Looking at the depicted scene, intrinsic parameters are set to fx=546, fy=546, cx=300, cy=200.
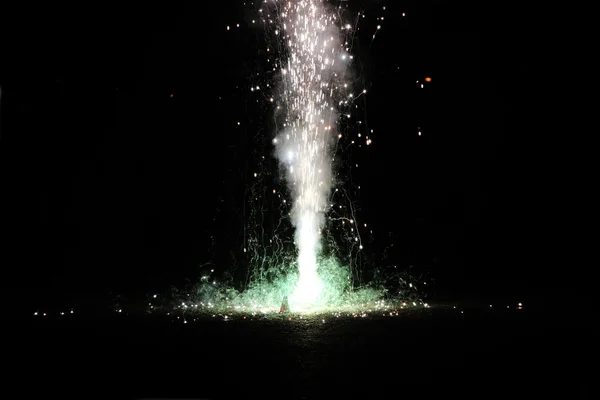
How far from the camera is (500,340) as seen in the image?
544cm

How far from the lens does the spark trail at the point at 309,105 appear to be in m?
8.99

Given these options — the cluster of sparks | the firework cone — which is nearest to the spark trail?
the cluster of sparks

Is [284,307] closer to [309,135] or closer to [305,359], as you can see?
[309,135]

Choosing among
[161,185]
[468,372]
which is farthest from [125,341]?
[161,185]

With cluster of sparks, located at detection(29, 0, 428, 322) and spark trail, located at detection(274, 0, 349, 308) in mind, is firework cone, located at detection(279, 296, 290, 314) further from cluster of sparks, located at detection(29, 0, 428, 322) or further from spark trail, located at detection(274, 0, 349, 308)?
spark trail, located at detection(274, 0, 349, 308)

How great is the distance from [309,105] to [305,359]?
18.1ft

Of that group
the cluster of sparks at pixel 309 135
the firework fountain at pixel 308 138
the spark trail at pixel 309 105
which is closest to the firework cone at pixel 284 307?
the firework fountain at pixel 308 138

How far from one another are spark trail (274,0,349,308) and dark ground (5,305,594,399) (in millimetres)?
2489

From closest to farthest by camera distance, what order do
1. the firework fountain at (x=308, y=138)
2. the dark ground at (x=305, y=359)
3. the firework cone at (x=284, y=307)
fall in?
1. the dark ground at (x=305, y=359)
2. the firework cone at (x=284, y=307)
3. the firework fountain at (x=308, y=138)

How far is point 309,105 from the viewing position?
922cm

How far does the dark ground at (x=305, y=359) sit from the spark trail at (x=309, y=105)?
2.49 m

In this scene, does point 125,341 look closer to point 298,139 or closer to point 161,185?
point 298,139

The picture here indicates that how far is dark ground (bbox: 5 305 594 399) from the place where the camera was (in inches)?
146

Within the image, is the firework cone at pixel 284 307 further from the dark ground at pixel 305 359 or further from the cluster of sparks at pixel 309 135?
the dark ground at pixel 305 359
